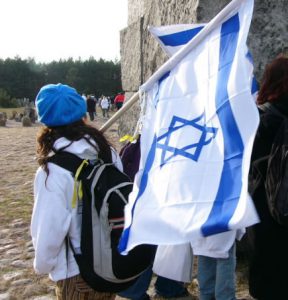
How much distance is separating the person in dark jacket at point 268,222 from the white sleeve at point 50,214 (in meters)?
1.14

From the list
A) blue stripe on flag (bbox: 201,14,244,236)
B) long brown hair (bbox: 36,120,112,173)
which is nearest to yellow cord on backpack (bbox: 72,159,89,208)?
long brown hair (bbox: 36,120,112,173)

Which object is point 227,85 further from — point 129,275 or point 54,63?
point 54,63

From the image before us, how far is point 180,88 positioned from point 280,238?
1.16 metres

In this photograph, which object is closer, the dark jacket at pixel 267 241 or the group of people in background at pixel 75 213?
the group of people in background at pixel 75 213

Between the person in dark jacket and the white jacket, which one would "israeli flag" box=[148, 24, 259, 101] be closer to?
the person in dark jacket

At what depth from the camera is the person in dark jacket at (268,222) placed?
269 centimetres

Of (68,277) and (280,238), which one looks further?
(280,238)

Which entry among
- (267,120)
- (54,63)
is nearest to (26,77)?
(54,63)

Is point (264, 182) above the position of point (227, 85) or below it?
below

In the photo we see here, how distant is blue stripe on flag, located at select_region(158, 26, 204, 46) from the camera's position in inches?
102

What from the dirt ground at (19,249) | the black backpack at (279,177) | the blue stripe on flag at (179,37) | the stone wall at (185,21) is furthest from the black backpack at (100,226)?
the stone wall at (185,21)

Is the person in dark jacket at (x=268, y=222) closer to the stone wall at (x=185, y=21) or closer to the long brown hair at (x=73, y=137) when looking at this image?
the long brown hair at (x=73, y=137)

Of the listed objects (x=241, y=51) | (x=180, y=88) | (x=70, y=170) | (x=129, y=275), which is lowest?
(x=129, y=275)

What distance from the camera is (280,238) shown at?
9.05ft
